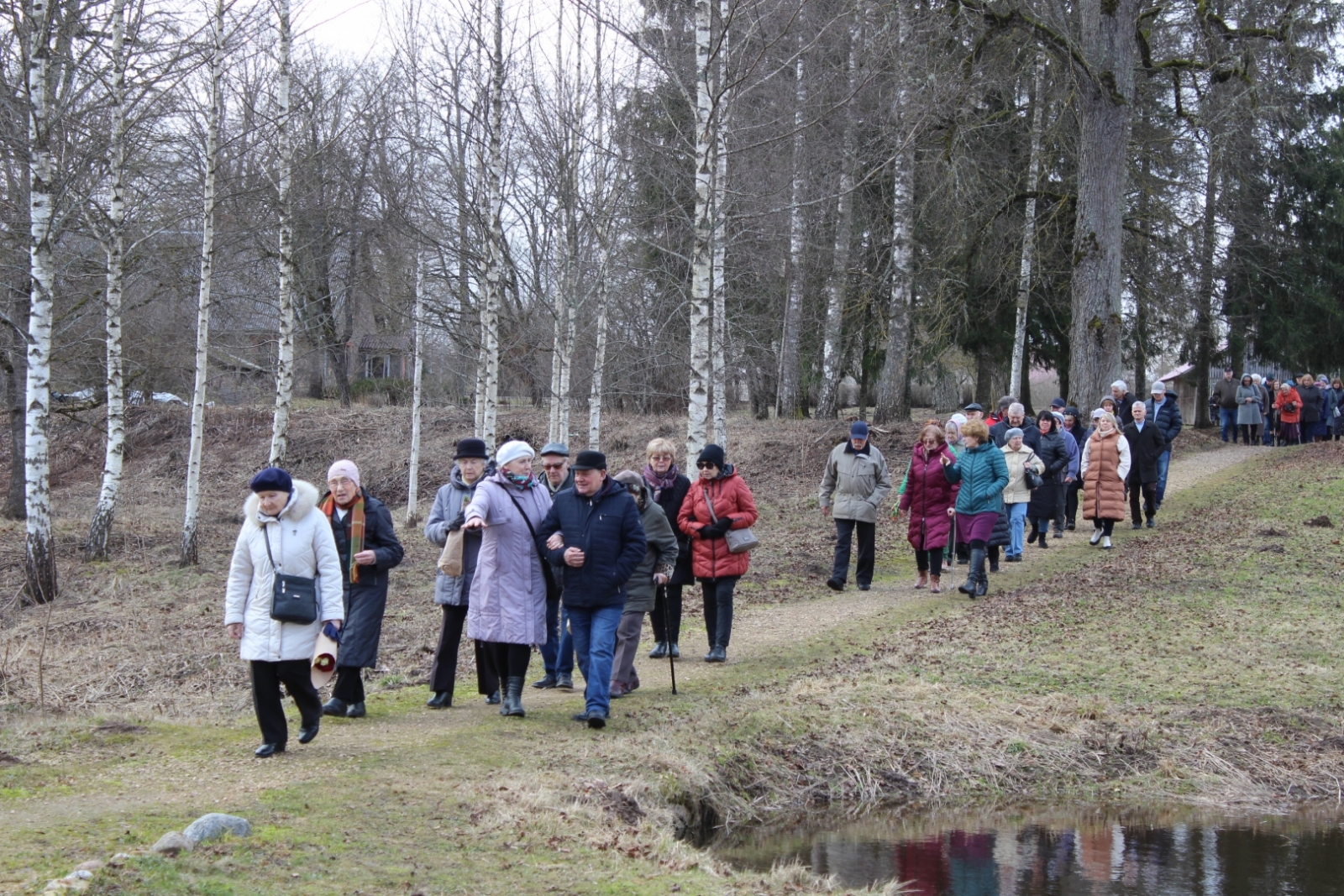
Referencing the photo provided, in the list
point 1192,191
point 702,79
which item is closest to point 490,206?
point 702,79

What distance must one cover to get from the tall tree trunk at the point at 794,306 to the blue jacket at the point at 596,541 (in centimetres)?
1437

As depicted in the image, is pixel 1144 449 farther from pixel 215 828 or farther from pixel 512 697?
pixel 215 828

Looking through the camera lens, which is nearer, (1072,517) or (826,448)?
(1072,517)

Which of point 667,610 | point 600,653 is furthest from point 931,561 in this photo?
point 600,653

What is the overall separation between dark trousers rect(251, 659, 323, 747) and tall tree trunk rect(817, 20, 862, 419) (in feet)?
61.2

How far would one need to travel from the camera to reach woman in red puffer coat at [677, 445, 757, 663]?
10.2m

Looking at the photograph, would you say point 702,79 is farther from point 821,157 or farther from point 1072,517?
point 821,157

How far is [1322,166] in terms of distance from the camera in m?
33.3

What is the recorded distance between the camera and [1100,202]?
19.2 metres

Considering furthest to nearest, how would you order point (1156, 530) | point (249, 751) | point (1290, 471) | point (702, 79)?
point (1290, 471) < point (1156, 530) < point (702, 79) < point (249, 751)

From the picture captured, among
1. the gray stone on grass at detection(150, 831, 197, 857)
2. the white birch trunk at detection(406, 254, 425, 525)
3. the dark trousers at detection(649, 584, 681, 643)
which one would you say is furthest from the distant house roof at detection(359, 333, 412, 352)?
the gray stone on grass at detection(150, 831, 197, 857)

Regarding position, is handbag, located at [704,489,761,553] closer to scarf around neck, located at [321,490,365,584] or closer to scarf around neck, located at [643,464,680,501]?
scarf around neck, located at [643,464,680,501]

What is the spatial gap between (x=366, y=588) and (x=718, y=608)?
3326 mm

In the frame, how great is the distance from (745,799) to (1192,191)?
2461 centimetres
